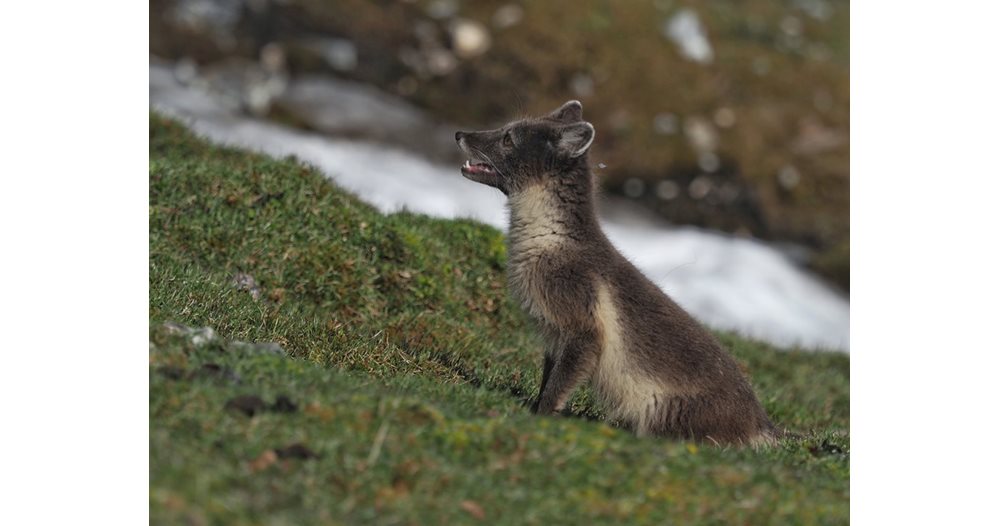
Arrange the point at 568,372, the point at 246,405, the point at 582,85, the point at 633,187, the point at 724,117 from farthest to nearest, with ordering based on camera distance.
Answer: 1. the point at 724,117
2. the point at 582,85
3. the point at 633,187
4. the point at 568,372
5. the point at 246,405

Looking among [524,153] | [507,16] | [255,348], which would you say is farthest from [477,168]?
[507,16]

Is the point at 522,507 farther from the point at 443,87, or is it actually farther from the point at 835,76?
the point at 835,76

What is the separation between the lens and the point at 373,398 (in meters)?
6.54

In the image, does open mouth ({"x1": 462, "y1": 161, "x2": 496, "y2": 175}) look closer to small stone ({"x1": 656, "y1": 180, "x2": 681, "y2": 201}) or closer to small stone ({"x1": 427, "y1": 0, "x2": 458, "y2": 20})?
small stone ({"x1": 656, "y1": 180, "x2": 681, "y2": 201})

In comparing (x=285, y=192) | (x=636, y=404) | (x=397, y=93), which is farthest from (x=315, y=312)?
(x=397, y=93)

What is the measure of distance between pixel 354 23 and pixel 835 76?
13747 millimetres

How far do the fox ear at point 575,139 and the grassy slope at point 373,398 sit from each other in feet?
6.65

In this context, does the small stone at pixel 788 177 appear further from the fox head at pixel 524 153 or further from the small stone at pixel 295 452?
the small stone at pixel 295 452

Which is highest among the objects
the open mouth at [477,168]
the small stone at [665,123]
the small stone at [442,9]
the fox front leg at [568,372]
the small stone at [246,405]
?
the small stone at [442,9]

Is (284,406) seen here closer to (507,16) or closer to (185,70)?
(185,70)

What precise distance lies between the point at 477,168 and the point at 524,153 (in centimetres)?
42

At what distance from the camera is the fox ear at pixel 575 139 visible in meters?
8.41

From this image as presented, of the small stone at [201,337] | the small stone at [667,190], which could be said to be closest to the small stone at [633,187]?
the small stone at [667,190]

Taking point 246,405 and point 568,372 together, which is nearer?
point 246,405
